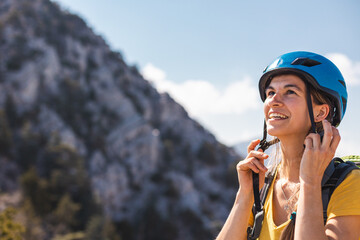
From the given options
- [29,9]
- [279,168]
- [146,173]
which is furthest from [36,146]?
[279,168]

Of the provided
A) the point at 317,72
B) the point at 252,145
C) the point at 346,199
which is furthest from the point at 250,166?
the point at 317,72

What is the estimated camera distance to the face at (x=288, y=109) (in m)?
2.26

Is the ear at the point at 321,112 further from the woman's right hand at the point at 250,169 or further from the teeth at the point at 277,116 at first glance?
the woman's right hand at the point at 250,169

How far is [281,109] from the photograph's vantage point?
2303 mm

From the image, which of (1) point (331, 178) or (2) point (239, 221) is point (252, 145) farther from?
(1) point (331, 178)

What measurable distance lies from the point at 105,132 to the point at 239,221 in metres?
59.7

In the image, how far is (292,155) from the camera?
2398 mm

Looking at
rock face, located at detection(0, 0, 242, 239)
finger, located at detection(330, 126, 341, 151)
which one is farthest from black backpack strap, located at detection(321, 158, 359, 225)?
rock face, located at detection(0, 0, 242, 239)

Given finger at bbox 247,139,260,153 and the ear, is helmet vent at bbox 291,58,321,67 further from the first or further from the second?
finger at bbox 247,139,260,153

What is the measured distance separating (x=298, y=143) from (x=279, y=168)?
322 mm

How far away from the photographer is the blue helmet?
7.48 feet

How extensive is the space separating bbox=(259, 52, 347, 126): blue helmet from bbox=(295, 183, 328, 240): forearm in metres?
0.79

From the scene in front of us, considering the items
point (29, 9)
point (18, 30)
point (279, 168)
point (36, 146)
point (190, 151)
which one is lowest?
point (279, 168)

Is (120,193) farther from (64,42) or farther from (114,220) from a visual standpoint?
(64,42)
